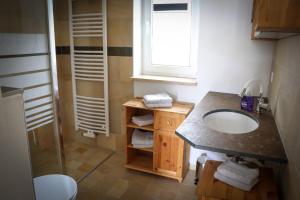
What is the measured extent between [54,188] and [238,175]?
1.31 meters

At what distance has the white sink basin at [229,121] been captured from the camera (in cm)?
177

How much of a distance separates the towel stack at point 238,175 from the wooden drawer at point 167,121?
3.15 ft

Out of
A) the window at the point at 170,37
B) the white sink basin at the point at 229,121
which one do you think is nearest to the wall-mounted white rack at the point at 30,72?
the window at the point at 170,37

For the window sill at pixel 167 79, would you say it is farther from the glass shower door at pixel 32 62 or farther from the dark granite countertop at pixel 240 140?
the glass shower door at pixel 32 62

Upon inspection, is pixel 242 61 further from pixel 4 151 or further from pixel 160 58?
pixel 4 151

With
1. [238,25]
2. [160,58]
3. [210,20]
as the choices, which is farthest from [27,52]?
[238,25]

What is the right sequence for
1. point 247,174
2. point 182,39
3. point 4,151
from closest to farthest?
point 4,151, point 247,174, point 182,39

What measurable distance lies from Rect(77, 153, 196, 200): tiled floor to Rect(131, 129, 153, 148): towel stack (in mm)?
318

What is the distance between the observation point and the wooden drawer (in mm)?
2275

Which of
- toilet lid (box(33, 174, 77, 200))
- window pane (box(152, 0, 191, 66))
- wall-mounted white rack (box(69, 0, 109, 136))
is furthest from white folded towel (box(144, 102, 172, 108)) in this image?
toilet lid (box(33, 174, 77, 200))

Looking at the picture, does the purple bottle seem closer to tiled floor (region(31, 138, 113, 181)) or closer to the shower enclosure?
the shower enclosure

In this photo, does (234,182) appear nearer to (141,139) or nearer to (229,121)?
(229,121)

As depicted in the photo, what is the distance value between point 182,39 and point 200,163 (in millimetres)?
1259

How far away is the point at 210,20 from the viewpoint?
224cm
